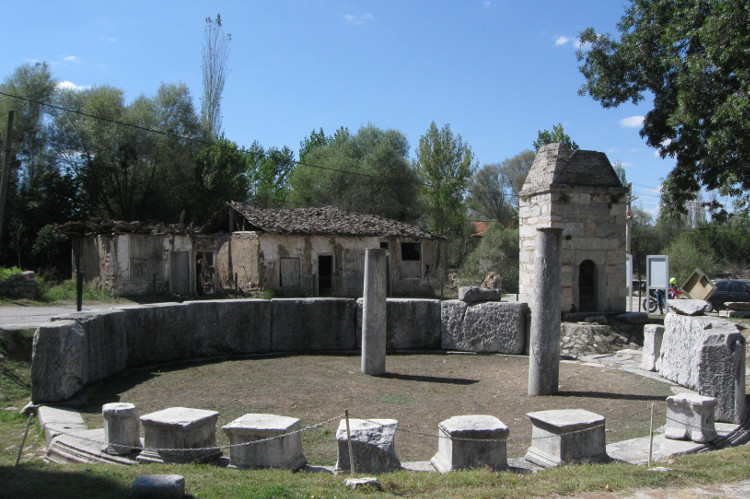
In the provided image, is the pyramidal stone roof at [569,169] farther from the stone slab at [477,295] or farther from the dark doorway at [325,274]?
the dark doorway at [325,274]

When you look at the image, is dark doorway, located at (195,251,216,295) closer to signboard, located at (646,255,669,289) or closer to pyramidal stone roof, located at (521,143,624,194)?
pyramidal stone roof, located at (521,143,624,194)

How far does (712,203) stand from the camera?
16500mm

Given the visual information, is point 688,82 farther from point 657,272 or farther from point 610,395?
point 610,395

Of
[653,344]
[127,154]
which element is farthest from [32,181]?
[653,344]

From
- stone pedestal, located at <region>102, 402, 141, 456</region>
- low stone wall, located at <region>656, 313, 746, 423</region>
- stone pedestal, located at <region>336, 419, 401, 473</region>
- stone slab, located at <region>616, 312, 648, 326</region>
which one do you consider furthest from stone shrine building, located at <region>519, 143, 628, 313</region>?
stone pedestal, located at <region>102, 402, 141, 456</region>

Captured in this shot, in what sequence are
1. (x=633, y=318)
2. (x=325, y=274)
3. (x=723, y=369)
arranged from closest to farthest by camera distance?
(x=723, y=369) → (x=633, y=318) → (x=325, y=274)

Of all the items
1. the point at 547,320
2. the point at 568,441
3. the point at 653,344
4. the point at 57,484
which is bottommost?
the point at 57,484

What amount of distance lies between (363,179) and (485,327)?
29444 mm

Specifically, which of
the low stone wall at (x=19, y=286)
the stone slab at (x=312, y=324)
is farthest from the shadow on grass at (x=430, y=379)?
the low stone wall at (x=19, y=286)

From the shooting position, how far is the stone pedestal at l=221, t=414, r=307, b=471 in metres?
5.45

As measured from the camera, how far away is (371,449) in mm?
5379

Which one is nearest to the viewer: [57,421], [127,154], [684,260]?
[57,421]

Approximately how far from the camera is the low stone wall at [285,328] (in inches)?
419

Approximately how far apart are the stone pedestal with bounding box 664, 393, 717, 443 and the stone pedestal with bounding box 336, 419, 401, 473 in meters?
3.14
